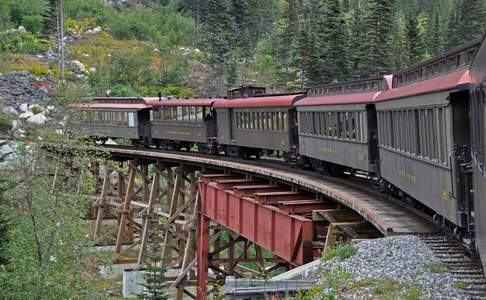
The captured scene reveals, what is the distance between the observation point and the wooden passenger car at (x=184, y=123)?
29016 mm

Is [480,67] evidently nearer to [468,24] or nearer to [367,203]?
[367,203]

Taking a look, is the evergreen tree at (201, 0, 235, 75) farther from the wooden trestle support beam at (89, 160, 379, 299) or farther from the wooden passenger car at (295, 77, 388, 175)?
the wooden passenger car at (295, 77, 388, 175)

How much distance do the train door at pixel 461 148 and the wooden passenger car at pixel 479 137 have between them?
2.79 feet

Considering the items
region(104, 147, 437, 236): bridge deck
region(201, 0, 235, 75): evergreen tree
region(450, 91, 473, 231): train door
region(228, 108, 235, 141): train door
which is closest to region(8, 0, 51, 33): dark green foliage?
region(201, 0, 235, 75): evergreen tree

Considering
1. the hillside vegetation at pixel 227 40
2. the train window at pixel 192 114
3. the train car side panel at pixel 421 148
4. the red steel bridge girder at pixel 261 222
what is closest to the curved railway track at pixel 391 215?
the train car side panel at pixel 421 148

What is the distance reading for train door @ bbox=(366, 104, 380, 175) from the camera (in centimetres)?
1591

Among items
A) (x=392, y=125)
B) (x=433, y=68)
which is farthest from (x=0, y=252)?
(x=433, y=68)

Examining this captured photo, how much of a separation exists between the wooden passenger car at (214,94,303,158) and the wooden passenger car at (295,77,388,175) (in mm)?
908

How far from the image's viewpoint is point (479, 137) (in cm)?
684

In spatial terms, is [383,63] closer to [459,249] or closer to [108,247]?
[108,247]

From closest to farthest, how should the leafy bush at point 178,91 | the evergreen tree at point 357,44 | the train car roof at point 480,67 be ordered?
the train car roof at point 480,67 → the evergreen tree at point 357,44 → the leafy bush at point 178,91

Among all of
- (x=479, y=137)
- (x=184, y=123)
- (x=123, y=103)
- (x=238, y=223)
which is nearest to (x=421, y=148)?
(x=479, y=137)

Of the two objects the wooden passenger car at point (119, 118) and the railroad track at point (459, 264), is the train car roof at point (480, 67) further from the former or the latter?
the wooden passenger car at point (119, 118)

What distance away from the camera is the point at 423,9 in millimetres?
79250
